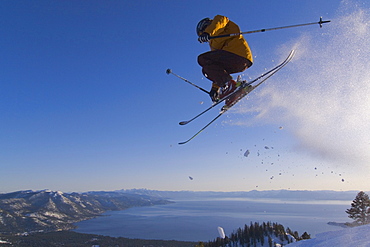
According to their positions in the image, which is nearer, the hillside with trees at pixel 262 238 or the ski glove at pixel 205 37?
the ski glove at pixel 205 37

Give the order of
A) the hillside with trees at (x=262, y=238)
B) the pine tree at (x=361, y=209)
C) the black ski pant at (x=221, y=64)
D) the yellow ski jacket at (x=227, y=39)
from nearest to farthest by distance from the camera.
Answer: the yellow ski jacket at (x=227, y=39), the black ski pant at (x=221, y=64), the pine tree at (x=361, y=209), the hillside with trees at (x=262, y=238)

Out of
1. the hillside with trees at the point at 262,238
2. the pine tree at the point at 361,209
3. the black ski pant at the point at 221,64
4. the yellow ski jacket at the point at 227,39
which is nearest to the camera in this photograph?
the yellow ski jacket at the point at 227,39

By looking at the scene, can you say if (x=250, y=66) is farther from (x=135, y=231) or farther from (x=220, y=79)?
(x=135, y=231)

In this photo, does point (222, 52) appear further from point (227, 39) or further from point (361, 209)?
point (361, 209)

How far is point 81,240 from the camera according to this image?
6058 inches

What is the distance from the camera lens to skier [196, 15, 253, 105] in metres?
5.41

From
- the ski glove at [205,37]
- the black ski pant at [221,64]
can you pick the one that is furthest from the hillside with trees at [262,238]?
the ski glove at [205,37]

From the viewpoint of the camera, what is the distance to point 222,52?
5742 mm

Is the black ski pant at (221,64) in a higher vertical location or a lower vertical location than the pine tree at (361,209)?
higher

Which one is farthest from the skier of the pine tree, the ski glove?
the pine tree

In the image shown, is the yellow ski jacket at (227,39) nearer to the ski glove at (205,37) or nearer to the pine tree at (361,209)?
the ski glove at (205,37)

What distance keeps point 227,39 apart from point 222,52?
34cm

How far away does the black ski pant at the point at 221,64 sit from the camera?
586 cm

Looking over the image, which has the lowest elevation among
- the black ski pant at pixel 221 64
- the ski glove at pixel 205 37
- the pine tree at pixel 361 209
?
the pine tree at pixel 361 209
